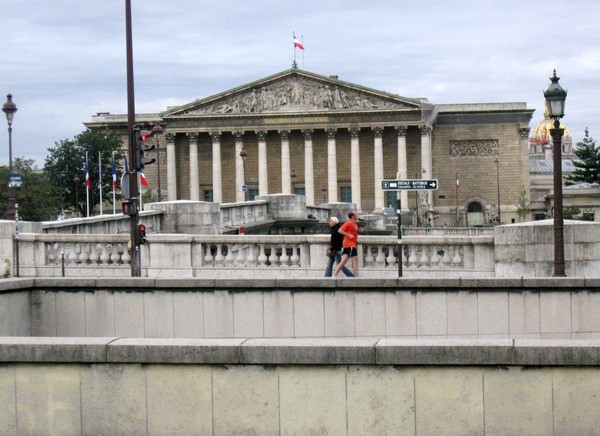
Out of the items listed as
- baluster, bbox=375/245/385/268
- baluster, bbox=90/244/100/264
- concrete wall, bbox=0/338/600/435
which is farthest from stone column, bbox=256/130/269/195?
concrete wall, bbox=0/338/600/435

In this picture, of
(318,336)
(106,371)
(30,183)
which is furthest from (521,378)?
(30,183)

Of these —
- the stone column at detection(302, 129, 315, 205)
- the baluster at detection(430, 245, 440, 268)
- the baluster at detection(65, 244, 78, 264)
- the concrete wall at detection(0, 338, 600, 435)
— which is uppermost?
the stone column at detection(302, 129, 315, 205)

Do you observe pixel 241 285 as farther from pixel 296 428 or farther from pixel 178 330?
pixel 296 428

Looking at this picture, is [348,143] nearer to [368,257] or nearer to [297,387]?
[368,257]

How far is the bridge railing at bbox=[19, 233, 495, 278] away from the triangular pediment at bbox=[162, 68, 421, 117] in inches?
3476

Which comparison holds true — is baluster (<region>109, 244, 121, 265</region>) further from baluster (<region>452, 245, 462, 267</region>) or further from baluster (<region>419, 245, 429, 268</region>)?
baluster (<region>452, 245, 462, 267</region>)

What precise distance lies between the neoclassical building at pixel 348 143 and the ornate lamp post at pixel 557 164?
8856 centimetres


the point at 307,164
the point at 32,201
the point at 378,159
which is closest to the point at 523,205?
the point at 378,159

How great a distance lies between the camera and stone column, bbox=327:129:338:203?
11162 centimetres

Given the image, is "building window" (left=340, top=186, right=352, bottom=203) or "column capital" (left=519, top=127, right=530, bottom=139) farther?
"building window" (left=340, top=186, right=352, bottom=203)

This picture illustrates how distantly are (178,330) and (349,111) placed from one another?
3821 inches

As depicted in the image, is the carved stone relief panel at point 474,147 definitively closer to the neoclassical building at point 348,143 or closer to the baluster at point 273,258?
the neoclassical building at point 348,143

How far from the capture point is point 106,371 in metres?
9.74

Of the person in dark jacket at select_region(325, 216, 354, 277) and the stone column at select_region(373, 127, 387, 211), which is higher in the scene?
the stone column at select_region(373, 127, 387, 211)
